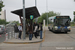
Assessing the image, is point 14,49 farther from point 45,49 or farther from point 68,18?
point 68,18

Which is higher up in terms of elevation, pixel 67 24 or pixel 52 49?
pixel 67 24

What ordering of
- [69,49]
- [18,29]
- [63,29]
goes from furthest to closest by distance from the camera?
[63,29]
[18,29]
[69,49]

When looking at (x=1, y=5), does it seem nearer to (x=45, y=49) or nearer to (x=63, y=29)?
(x=63, y=29)

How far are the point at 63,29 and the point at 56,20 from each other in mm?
1812

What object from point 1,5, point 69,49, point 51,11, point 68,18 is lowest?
point 69,49

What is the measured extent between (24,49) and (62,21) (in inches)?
523

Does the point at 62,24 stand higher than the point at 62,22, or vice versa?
the point at 62,22

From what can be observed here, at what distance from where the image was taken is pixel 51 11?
90125 millimetres

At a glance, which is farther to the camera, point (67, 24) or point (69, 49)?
point (67, 24)

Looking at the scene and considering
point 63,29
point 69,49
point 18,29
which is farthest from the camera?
point 63,29

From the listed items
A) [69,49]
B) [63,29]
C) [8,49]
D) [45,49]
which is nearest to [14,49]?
[8,49]

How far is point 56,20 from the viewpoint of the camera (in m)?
21.4

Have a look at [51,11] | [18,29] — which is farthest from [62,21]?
[51,11]

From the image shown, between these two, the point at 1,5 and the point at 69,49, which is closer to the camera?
the point at 69,49
